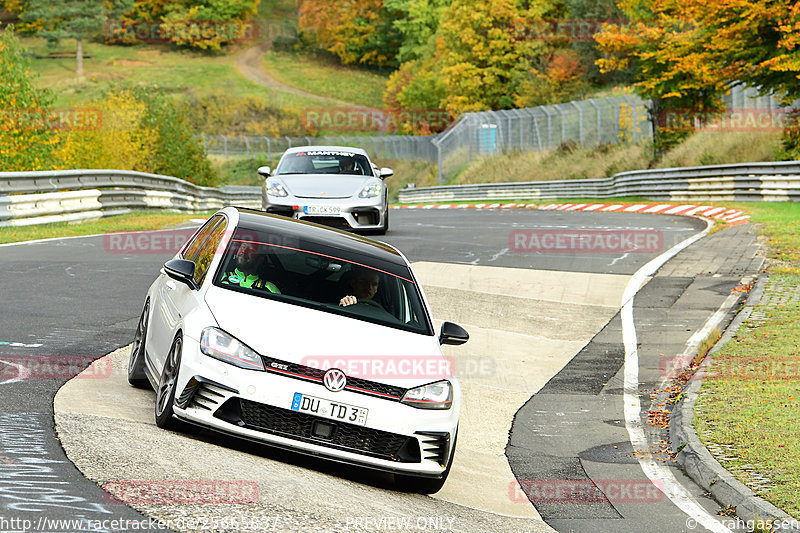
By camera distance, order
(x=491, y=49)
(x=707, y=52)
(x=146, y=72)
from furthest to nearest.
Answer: (x=146, y=72) < (x=491, y=49) < (x=707, y=52)

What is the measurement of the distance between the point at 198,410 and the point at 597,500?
2954 mm

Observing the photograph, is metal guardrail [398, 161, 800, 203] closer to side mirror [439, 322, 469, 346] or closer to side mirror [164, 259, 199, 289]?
side mirror [439, 322, 469, 346]

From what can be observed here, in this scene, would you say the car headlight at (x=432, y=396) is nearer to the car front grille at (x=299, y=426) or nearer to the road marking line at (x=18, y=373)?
the car front grille at (x=299, y=426)

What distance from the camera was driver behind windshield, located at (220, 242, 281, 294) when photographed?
761 cm

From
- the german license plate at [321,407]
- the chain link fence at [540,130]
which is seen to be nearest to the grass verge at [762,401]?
the german license plate at [321,407]

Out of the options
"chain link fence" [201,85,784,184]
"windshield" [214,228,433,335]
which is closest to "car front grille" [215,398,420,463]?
"windshield" [214,228,433,335]

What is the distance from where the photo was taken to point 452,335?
785cm

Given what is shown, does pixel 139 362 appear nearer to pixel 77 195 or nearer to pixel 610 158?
pixel 77 195

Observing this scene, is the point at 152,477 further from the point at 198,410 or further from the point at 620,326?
the point at 620,326

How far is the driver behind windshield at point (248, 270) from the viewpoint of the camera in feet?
25.0

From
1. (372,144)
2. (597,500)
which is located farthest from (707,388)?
(372,144)

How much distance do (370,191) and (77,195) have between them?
8.11 meters

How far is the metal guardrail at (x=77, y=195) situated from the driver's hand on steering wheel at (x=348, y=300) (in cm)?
1454

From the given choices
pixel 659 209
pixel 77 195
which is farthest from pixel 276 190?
pixel 659 209
